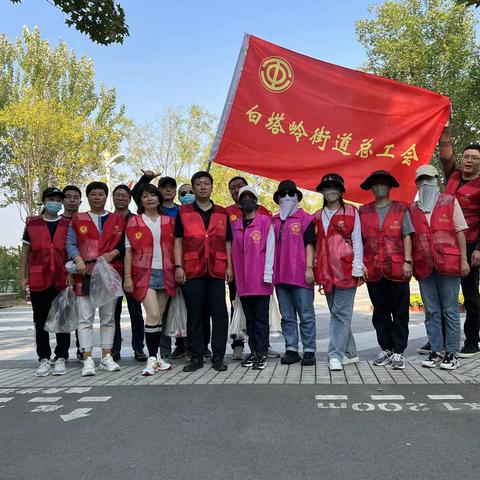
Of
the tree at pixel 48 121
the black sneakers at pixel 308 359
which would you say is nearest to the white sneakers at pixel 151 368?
the black sneakers at pixel 308 359

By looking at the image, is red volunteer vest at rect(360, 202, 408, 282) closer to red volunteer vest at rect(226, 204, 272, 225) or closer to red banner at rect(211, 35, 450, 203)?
red banner at rect(211, 35, 450, 203)

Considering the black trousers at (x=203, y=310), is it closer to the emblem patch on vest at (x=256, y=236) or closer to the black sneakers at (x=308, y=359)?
the emblem patch on vest at (x=256, y=236)

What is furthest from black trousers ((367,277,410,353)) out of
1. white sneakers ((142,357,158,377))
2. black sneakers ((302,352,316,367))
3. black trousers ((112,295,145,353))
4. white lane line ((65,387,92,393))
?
white lane line ((65,387,92,393))

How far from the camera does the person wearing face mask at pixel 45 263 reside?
5355mm

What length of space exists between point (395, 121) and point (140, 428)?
4.21 meters

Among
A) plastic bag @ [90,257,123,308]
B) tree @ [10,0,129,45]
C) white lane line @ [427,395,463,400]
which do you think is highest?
tree @ [10,0,129,45]

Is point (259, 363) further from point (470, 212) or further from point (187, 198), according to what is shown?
point (470, 212)

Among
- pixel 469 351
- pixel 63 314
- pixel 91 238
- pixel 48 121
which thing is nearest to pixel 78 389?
pixel 63 314

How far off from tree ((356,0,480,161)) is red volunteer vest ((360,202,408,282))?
1844 cm

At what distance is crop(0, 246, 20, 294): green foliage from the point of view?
54.3 ft

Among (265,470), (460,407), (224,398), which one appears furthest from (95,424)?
(460,407)

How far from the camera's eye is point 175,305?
17.9 ft

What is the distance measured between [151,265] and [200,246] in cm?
55

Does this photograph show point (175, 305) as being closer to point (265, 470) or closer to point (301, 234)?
point (301, 234)
